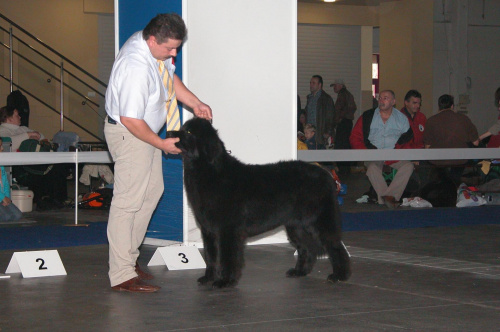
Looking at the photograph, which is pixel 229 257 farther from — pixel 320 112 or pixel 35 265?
pixel 320 112

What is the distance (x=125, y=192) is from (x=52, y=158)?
3708mm

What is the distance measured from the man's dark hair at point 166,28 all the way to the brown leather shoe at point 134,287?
1546 millimetres

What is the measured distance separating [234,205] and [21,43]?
12.3 meters

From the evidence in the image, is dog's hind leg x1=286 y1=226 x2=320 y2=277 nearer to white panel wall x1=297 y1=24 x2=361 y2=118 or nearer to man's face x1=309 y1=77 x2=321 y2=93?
man's face x1=309 y1=77 x2=321 y2=93

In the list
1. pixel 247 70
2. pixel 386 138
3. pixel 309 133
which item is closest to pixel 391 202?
pixel 386 138

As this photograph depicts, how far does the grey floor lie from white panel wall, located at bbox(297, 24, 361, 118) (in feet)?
50.0

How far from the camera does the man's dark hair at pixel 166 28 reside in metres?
4.69

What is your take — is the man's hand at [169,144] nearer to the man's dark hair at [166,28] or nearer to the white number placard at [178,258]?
the man's dark hair at [166,28]

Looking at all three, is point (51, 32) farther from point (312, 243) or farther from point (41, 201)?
point (312, 243)

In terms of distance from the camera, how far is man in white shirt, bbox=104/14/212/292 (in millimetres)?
4652

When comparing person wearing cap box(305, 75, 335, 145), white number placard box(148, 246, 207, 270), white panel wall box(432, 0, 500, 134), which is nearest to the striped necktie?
white number placard box(148, 246, 207, 270)

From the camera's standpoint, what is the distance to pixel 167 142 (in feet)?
15.3

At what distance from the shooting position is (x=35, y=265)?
542 cm

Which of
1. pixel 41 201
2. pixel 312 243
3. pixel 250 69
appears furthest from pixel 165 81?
pixel 41 201
